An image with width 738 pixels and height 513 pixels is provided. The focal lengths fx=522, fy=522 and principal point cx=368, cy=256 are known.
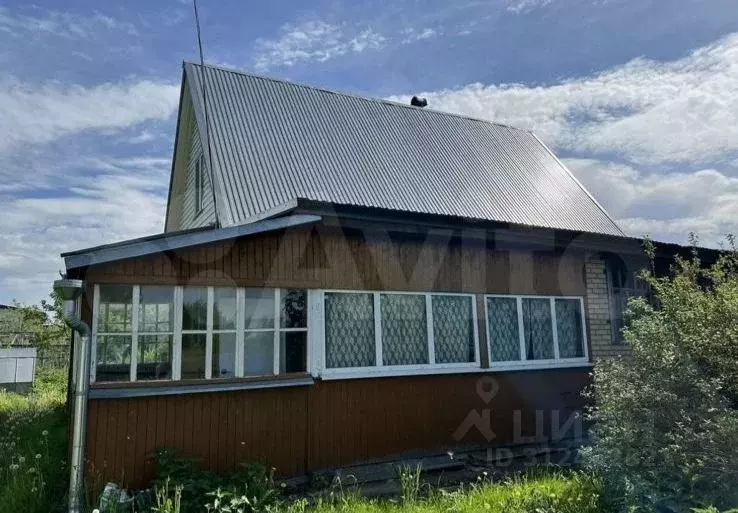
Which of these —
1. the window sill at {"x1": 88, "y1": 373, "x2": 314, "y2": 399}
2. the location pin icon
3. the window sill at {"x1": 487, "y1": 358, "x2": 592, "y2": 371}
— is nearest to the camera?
the window sill at {"x1": 88, "y1": 373, "x2": 314, "y2": 399}

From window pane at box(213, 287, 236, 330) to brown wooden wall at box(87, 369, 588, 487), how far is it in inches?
30.7

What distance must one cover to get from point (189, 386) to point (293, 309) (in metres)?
1.53

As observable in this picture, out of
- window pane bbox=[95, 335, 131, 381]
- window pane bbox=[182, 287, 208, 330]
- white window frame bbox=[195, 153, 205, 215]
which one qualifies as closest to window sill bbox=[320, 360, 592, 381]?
window pane bbox=[182, 287, 208, 330]

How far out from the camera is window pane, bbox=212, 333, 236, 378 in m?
6.00

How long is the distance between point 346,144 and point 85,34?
5.69m

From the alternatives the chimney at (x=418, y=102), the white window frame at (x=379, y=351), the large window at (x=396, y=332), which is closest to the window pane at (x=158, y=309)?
the white window frame at (x=379, y=351)

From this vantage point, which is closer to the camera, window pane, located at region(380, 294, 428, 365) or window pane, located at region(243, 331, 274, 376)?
window pane, located at region(243, 331, 274, 376)

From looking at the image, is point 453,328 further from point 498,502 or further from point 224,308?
point 224,308

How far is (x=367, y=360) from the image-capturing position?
699 cm

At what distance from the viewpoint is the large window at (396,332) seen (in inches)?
270

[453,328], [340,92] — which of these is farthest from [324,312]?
[340,92]

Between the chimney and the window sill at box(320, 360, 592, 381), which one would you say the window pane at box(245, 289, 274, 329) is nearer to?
the window sill at box(320, 360, 592, 381)

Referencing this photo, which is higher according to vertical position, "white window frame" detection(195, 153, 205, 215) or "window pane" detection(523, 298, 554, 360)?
"white window frame" detection(195, 153, 205, 215)

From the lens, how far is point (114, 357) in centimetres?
555
